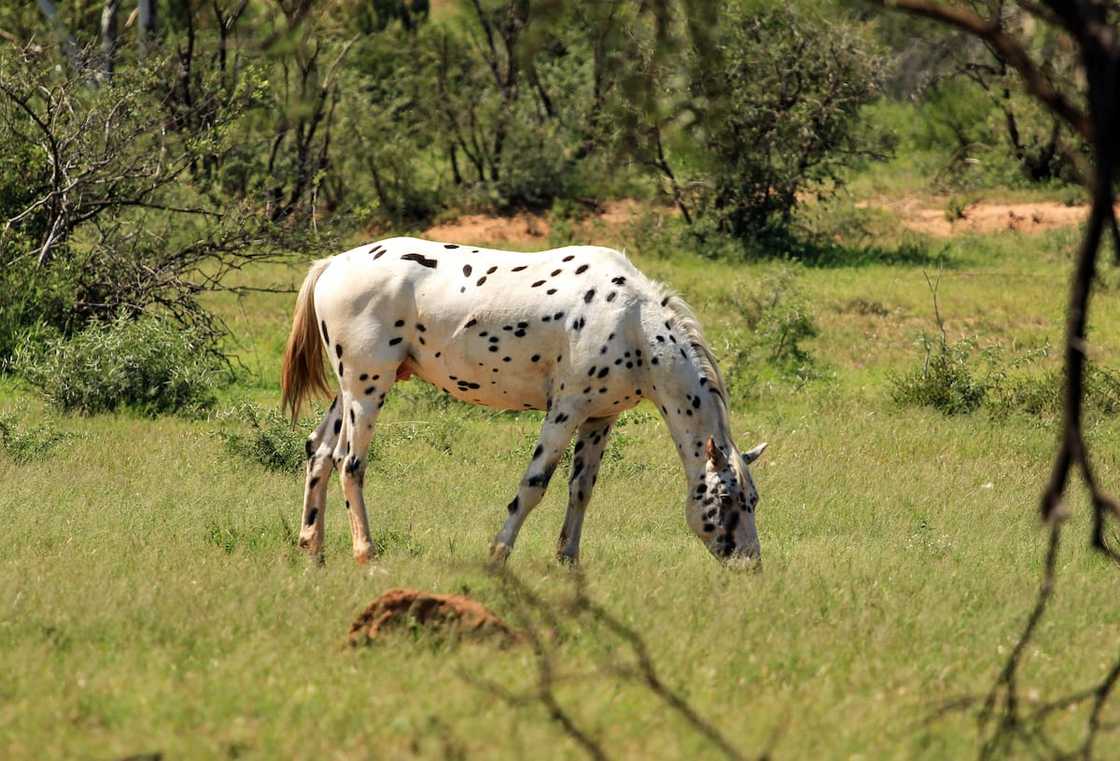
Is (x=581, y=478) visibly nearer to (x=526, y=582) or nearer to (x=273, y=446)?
(x=526, y=582)

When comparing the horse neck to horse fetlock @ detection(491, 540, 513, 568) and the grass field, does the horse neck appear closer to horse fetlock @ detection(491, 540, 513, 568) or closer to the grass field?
the grass field

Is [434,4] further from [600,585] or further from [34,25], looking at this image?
[600,585]

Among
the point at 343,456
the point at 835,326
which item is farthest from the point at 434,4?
the point at 343,456

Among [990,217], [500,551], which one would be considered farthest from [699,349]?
[990,217]

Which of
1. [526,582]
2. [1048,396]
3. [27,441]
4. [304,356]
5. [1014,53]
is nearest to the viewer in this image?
[1014,53]

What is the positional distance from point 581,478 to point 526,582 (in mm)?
1543

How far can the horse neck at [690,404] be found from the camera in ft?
30.3

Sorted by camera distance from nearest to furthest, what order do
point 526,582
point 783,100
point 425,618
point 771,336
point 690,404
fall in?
point 425,618 < point 526,582 < point 690,404 < point 771,336 < point 783,100

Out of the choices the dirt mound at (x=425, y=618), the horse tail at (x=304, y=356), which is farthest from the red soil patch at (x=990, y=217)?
the dirt mound at (x=425, y=618)

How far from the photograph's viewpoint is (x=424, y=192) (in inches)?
1084

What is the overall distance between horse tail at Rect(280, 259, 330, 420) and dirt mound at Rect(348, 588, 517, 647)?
3467 mm

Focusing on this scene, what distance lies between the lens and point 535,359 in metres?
9.45

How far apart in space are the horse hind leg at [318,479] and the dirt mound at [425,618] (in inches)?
96.1

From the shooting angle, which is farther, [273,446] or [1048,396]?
[1048,396]
